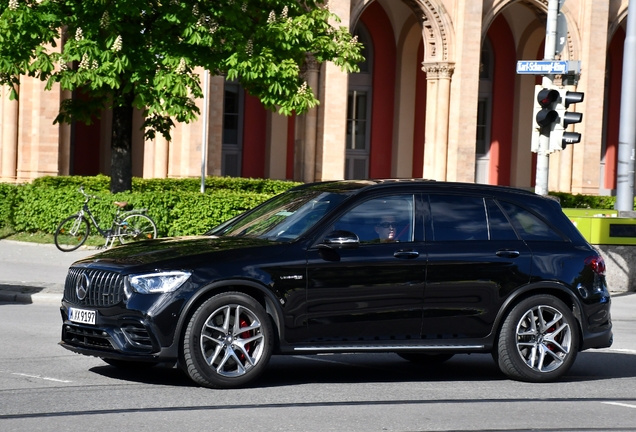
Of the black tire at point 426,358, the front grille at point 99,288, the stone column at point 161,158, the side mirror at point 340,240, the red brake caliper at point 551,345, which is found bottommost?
the black tire at point 426,358

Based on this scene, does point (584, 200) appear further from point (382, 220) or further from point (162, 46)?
point (382, 220)

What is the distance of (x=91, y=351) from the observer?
8273mm

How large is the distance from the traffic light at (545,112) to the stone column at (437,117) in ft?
63.9

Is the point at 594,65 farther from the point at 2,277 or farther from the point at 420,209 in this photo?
the point at 420,209

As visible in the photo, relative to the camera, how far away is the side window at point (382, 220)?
8.66m

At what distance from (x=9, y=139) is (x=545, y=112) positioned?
1672cm

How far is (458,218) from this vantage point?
9094mm

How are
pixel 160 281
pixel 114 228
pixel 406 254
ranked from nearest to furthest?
pixel 160 281
pixel 406 254
pixel 114 228

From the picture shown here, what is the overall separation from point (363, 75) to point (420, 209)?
3162cm

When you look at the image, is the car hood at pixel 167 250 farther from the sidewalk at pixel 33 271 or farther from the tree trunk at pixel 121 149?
the tree trunk at pixel 121 149

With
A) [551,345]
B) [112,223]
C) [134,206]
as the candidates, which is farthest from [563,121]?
[112,223]

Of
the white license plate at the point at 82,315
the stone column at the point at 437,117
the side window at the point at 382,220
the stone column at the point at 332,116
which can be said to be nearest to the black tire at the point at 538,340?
the side window at the point at 382,220

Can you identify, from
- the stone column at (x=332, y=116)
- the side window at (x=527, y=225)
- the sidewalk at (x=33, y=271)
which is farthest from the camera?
the stone column at (x=332, y=116)

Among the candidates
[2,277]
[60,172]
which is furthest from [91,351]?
[60,172]
